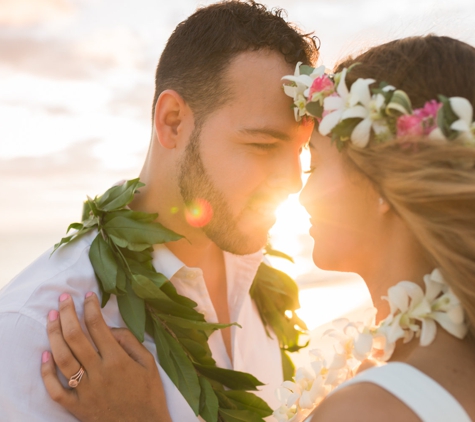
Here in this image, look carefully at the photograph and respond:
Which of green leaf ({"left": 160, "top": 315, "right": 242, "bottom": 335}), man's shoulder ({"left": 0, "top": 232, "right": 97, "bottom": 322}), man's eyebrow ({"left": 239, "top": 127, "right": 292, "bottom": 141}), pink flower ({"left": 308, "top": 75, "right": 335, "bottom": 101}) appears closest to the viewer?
pink flower ({"left": 308, "top": 75, "right": 335, "bottom": 101})

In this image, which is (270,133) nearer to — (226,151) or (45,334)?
(226,151)

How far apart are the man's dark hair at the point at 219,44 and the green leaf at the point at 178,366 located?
3.42ft

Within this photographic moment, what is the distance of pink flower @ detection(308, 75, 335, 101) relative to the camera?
194 centimetres

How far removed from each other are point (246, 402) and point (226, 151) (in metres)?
1.10

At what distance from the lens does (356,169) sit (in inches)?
70.1

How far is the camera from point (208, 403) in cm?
219

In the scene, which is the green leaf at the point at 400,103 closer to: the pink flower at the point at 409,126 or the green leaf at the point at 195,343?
the pink flower at the point at 409,126

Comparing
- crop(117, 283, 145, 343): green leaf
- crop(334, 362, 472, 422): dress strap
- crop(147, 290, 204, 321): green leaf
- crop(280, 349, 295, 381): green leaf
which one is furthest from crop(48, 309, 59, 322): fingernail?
crop(280, 349, 295, 381): green leaf

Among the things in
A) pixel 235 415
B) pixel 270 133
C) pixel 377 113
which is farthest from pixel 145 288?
pixel 377 113

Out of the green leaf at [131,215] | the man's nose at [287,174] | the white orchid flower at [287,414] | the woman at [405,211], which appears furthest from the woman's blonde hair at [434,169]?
the green leaf at [131,215]

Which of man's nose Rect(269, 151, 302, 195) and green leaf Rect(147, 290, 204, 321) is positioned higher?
man's nose Rect(269, 151, 302, 195)

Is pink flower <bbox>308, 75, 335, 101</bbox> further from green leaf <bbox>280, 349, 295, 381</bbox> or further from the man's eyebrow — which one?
green leaf <bbox>280, 349, 295, 381</bbox>

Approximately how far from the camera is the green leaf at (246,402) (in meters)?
2.30

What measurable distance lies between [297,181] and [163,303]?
Result: 2.85ft
